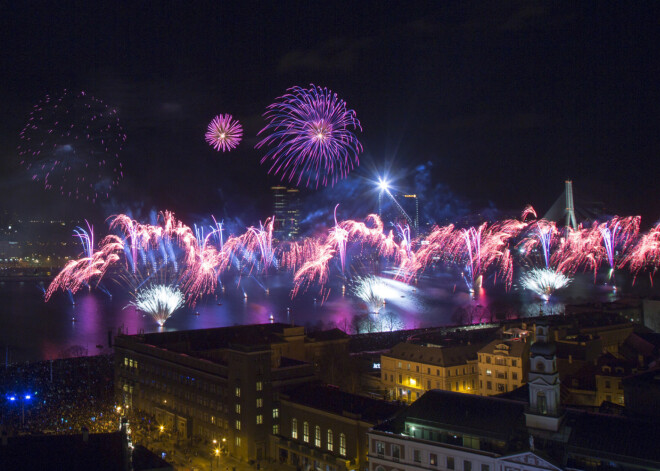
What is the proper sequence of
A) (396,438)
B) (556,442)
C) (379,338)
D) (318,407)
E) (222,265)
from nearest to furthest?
1. (556,442)
2. (396,438)
3. (318,407)
4. (379,338)
5. (222,265)

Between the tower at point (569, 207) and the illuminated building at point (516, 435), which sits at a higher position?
the tower at point (569, 207)

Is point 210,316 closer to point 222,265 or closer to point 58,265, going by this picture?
point 222,265

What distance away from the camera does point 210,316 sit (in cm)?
2780

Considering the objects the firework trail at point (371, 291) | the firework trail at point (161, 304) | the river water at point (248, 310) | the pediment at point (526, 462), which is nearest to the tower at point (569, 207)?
the river water at point (248, 310)

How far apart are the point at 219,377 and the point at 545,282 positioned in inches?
1054

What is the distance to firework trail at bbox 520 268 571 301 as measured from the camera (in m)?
33.3

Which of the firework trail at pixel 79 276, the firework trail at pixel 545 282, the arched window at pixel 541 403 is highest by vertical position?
the firework trail at pixel 79 276

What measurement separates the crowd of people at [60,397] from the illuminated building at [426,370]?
631cm

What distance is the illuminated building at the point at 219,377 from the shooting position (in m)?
11.2

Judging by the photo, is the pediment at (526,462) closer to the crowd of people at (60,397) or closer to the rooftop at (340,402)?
the rooftop at (340,402)

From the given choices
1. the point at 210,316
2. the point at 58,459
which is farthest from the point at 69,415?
the point at 210,316

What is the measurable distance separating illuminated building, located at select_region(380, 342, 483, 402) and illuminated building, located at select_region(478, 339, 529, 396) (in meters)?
0.43

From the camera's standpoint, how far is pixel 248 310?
29797mm

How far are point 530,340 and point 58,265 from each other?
5262cm
